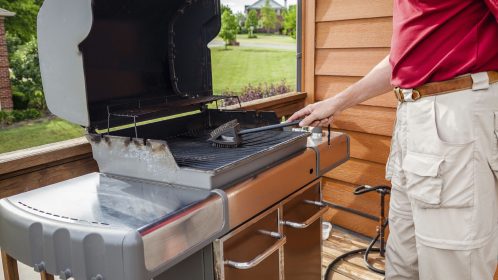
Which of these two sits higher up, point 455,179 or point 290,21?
point 290,21

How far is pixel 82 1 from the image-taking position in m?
1.22

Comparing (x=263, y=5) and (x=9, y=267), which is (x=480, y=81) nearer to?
(x=9, y=267)

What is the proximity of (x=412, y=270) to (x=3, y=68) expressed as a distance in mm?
1665

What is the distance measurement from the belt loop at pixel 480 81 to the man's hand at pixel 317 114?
1.72ft

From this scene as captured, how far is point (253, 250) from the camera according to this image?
4.43 feet

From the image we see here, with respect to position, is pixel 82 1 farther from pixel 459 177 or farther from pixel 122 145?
pixel 459 177

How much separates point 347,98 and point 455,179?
21.5 inches

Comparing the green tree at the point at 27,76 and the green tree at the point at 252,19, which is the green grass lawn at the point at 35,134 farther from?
the green tree at the point at 252,19

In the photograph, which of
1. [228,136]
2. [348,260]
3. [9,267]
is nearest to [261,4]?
[228,136]

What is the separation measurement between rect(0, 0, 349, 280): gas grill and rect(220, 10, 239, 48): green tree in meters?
0.66

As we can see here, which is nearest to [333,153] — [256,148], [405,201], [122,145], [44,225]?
[405,201]

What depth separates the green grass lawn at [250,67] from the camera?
7.59 ft

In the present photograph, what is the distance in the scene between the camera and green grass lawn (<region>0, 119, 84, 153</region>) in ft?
4.93

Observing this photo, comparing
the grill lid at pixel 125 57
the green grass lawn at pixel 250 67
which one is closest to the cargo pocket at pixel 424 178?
the grill lid at pixel 125 57
